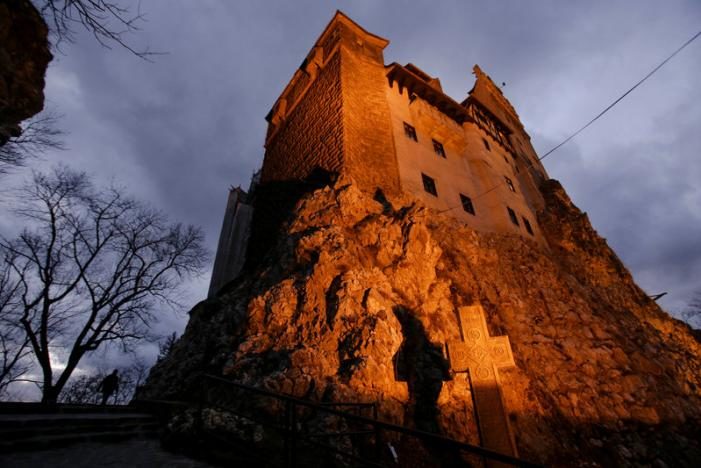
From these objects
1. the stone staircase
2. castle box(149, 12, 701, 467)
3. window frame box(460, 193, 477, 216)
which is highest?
window frame box(460, 193, 477, 216)

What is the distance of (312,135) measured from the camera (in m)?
13.3

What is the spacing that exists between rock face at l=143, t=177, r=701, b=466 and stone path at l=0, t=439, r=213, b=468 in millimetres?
1820

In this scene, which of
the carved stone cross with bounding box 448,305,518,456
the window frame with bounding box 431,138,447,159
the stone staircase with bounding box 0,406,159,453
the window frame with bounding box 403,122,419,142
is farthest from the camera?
the window frame with bounding box 431,138,447,159

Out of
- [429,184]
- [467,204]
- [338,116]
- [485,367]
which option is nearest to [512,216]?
[467,204]

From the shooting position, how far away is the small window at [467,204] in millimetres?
12800

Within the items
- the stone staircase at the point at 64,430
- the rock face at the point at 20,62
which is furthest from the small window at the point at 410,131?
the stone staircase at the point at 64,430

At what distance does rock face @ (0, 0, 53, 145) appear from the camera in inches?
142

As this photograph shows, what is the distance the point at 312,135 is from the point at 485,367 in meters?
11.2

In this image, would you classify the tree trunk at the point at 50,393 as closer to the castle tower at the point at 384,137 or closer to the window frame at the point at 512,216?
the castle tower at the point at 384,137

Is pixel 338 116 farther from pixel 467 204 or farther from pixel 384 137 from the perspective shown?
pixel 467 204

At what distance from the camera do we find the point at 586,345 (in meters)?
8.98

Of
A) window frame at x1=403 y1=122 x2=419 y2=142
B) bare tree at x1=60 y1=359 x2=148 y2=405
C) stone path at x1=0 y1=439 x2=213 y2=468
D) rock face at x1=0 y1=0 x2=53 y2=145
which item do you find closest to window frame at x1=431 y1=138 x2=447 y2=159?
window frame at x1=403 y1=122 x2=419 y2=142

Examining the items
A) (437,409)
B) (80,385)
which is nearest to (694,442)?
(437,409)

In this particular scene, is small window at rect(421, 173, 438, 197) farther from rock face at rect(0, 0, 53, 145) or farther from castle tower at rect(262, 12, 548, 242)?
rock face at rect(0, 0, 53, 145)
